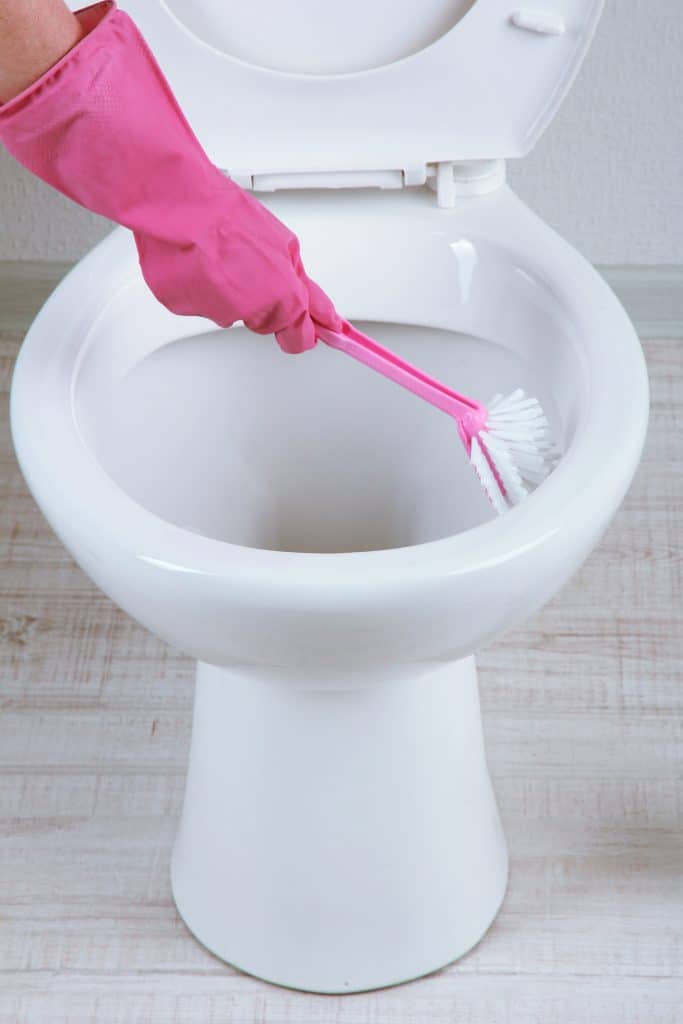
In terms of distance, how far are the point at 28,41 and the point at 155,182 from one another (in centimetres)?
9

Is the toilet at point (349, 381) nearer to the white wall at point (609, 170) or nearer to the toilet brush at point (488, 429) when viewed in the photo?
the toilet brush at point (488, 429)

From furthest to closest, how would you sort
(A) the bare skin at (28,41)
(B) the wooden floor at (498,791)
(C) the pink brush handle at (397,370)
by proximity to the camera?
(B) the wooden floor at (498,791)
(C) the pink brush handle at (397,370)
(A) the bare skin at (28,41)

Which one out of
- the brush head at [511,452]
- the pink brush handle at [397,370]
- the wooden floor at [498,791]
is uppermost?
the pink brush handle at [397,370]

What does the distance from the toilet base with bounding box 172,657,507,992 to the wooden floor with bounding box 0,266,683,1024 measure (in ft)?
0.09

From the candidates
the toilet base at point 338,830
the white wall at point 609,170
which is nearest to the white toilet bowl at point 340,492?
the toilet base at point 338,830

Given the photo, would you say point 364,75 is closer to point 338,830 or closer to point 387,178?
point 387,178

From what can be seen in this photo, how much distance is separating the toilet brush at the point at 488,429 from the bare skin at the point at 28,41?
0.68 feet

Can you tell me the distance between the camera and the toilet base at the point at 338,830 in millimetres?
839

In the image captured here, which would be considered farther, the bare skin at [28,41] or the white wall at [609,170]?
the white wall at [609,170]

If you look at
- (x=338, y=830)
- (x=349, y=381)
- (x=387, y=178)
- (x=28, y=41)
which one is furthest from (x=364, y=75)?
(x=338, y=830)

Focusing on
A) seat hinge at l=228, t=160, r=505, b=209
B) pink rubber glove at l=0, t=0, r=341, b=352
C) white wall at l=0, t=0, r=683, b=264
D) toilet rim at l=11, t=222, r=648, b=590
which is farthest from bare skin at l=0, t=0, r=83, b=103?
white wall at l=0, t=0, r=683, b=264

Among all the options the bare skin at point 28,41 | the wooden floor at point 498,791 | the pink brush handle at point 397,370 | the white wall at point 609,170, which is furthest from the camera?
the white wall at point 609,170

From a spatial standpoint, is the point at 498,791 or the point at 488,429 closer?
the point at 488,429

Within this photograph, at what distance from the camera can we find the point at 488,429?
79cm
